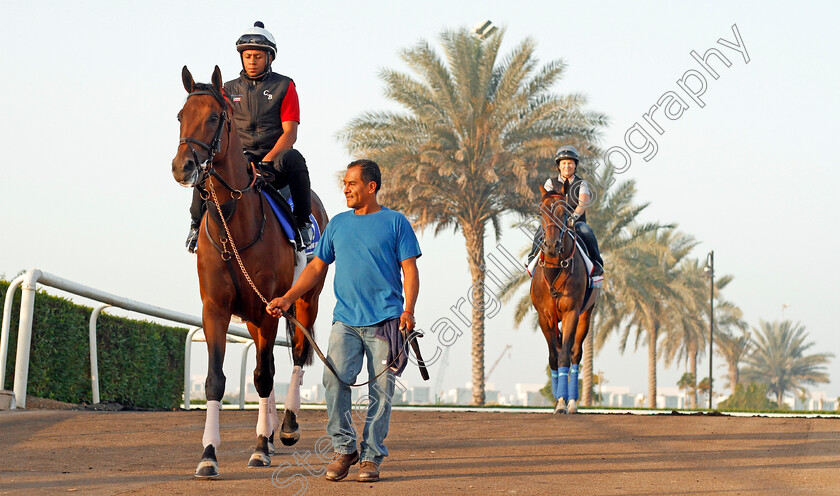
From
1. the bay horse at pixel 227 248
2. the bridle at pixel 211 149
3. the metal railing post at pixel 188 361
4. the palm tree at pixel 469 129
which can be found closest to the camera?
the bridle at pixel 211 149

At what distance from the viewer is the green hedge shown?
43.3ft

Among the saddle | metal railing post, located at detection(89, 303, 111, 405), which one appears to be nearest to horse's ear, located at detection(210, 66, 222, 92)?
the saddle

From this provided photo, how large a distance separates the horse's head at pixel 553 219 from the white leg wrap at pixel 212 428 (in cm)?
701

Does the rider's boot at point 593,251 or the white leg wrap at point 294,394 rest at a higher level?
the rider's boot at point 593,251

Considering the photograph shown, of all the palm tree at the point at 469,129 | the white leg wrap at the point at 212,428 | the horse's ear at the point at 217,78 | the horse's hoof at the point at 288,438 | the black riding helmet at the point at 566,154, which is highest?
the palm tree at the point at 469,129

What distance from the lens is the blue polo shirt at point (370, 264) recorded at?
6.65 metres

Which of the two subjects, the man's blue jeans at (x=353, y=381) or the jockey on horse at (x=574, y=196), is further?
the jockey on horse at (x=574, y=196)

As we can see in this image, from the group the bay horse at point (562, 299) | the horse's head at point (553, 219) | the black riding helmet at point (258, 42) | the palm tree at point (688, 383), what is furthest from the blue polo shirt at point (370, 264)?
the palm tree at point (688, 383)

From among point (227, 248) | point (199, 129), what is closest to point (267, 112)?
point (227, 248)

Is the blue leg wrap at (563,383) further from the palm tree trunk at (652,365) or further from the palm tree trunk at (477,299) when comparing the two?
the palm tree trunk at (652,365)

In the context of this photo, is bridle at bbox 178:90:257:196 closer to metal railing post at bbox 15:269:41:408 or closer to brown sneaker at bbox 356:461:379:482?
brown sneaker at bbox 356:461:379:482

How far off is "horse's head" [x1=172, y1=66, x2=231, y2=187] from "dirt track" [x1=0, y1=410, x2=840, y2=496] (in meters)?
2.12

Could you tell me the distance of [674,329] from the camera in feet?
165

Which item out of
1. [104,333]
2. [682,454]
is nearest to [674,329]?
[104,333]
